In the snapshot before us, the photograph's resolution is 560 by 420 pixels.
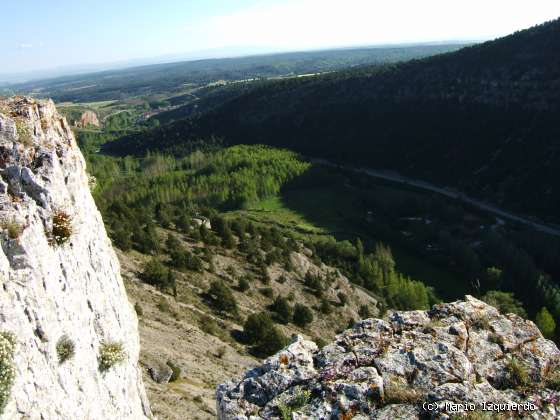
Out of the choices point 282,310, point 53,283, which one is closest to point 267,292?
point 282,310

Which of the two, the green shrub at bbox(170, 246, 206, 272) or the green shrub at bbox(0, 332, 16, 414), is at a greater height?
the green shrub at bbox(0, 332, 16, 414)

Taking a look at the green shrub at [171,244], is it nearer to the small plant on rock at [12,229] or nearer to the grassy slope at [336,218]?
the small plant on rock at [12,229]

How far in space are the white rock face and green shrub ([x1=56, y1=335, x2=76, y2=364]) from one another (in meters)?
0.18

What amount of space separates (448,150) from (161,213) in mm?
112153

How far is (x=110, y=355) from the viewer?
52.6 ft

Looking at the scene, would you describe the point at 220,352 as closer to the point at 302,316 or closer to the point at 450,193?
the point at 302,316

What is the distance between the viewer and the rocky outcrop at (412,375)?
44.0ft

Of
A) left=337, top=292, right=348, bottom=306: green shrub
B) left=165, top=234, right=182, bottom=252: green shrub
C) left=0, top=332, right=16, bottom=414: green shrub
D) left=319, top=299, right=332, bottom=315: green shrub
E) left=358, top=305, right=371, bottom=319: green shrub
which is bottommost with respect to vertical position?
left=358, top=305, right=371, bottom=319: green shrub

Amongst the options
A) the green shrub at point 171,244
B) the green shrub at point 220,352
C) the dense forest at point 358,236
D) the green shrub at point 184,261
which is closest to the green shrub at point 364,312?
the dense forest at point 358,236

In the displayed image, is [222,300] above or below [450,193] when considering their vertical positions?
above

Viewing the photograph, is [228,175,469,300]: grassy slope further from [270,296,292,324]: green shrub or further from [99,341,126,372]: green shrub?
[99,341,126,372]: green shrub

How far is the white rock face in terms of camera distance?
12.6m

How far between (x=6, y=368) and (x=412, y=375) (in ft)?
38.5

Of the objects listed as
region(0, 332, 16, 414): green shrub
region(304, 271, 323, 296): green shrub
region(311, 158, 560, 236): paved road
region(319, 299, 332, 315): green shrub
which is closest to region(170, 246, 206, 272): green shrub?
region(319, 299, 332, 315): green shrub
